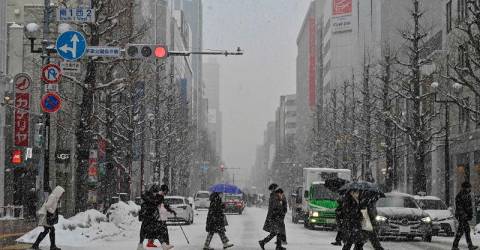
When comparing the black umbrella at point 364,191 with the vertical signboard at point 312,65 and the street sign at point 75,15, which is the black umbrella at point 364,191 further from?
the vertical signboard at point 312,65

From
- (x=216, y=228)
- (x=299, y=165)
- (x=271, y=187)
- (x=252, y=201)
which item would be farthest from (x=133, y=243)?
(x=252, y=201)

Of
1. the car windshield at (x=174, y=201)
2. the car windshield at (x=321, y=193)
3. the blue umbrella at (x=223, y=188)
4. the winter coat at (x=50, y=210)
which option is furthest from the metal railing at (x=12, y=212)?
the winter coat at (x=50, y=210)

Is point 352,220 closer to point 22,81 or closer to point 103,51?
point 103,51

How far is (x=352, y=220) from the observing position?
48.9 feet

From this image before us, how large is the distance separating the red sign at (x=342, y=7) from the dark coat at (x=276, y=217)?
87099 millimetres

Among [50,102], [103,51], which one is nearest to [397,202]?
[103,51]

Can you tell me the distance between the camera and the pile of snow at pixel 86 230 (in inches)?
859

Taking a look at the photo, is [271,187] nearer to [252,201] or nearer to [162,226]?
[162,226]

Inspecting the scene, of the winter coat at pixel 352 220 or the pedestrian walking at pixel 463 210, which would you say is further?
the pedestrian walking at pixel 463 210

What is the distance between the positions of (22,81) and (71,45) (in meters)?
21.4

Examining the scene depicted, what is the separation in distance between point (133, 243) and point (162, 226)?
441 centimetres

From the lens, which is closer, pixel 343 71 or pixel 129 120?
pixel 129 120

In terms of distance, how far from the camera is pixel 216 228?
775 inches

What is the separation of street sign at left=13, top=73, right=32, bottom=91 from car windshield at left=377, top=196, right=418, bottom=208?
884 inches
